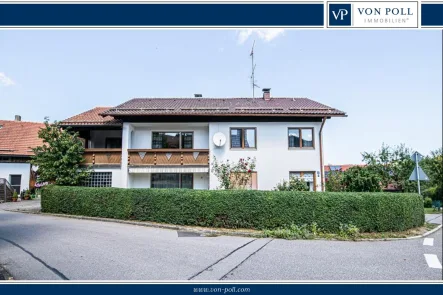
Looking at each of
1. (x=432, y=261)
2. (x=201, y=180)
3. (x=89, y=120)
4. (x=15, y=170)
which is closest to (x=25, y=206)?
(x=15, y=170)

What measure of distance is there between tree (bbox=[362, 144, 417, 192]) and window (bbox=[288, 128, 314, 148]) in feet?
17.2

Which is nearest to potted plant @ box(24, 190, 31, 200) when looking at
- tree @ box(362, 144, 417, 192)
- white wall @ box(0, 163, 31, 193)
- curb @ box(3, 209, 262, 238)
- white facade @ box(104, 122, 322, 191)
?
curb @ box(3, 209, 262, 238)

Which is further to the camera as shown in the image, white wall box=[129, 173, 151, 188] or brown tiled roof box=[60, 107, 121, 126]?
white wall box=[129, 173, 151, 188]

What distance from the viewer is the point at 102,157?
1330 cm

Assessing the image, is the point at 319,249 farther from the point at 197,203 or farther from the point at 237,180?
the point at 237,180

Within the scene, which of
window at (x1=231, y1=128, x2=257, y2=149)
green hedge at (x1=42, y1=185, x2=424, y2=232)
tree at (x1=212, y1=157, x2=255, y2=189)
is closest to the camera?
green hedge at (x1=42, y1=185, x2=424, y2=232)

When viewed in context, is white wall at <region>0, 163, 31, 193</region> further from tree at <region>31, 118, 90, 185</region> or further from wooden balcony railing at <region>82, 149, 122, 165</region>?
wooden balcony railing at <region>82, 149, 122, 165</region>

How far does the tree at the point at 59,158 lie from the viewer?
1171cm

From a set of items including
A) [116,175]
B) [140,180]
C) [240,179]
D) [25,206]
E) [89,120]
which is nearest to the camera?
[25,206]

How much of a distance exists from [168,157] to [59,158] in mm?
4761

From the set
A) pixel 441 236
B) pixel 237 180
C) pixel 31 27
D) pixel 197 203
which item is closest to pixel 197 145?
pixel 237 180

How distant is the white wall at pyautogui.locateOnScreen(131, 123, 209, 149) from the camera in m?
14.1

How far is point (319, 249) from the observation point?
6.56m

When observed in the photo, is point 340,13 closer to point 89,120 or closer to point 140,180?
point 140,180
